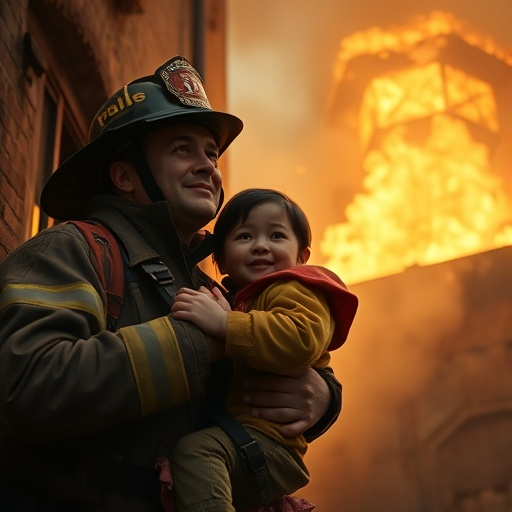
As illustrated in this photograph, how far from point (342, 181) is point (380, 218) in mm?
1375

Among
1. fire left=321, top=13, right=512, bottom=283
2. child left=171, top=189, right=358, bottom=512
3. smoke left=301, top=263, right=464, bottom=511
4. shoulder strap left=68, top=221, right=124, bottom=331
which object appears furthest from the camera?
fire left=321, top=13, right=512, bottom=283

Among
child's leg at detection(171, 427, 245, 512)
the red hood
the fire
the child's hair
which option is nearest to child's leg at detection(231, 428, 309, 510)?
child's leg at detection(171, 427, 245, 512)

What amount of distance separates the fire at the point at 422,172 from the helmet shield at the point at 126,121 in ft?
46.0

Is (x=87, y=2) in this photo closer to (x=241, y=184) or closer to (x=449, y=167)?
(x=241, y=184)

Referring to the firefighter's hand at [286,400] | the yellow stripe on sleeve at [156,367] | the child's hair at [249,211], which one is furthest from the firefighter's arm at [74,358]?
the child's hair at [249,211]

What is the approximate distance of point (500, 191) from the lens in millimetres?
18688

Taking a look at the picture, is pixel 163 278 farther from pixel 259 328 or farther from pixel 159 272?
pixel 259 328

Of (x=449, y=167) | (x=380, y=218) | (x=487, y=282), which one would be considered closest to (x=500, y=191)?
(x=449, y=167)

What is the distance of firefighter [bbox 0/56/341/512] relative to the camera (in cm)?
226

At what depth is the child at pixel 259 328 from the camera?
8.09 feet

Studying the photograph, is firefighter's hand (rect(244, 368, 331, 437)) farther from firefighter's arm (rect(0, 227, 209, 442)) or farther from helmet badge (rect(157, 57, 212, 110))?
helmet badge (rect(157, 57, 212, 110))

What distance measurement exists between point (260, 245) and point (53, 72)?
2882 mm

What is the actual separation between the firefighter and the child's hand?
4 cm

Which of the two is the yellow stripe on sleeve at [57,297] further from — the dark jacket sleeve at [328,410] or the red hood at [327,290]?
the dark jacket sleeve at [328,410]
